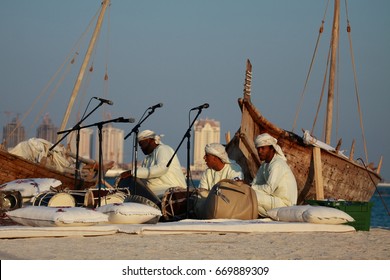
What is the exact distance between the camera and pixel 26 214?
28.9 feet

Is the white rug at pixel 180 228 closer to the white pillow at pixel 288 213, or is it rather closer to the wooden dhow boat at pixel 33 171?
the white pillow at pixel 288 213

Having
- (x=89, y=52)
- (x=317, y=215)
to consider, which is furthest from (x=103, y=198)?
(x=89, y=52)

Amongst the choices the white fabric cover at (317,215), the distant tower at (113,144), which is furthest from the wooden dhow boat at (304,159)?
the distant tower at (113,144)

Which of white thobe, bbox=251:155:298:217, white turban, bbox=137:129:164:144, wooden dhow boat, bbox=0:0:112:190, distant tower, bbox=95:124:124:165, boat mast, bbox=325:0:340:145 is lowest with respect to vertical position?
distant tower, bbox=95:124:124:165

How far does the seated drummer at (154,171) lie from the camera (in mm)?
10961

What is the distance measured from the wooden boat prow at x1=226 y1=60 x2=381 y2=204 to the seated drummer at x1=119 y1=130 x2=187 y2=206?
497 centimetres

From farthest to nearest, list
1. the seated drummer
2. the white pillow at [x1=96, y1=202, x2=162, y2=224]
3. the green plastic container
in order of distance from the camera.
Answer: the seated drummer, the green plastic container, the white pillow at [x1=96, y1=202, x2=162, y2=224]

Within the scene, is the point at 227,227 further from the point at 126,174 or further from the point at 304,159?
the point at 304,159

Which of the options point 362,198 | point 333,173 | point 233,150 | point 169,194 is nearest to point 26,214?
point 169,194

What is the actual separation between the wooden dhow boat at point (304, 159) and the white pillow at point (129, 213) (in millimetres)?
6810

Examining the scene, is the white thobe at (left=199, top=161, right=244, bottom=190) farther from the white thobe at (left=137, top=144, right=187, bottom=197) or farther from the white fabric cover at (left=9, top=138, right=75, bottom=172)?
the white fabric cover at (left=9, top=138, right=75, bottom=172)

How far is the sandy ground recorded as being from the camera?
6.84m

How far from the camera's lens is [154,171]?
1113 centimetres

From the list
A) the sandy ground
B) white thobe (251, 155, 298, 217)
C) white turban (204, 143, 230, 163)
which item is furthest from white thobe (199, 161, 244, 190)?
the sandy ground
